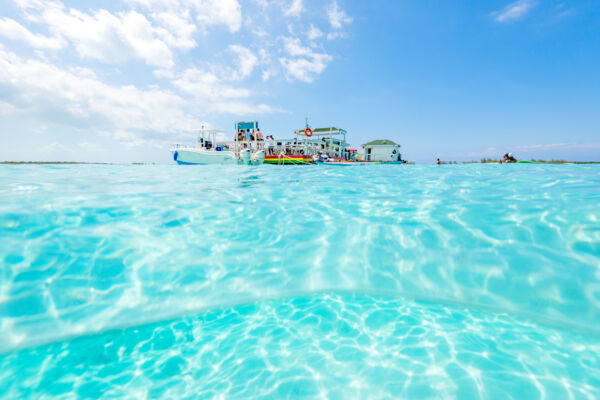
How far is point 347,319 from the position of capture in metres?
3.06

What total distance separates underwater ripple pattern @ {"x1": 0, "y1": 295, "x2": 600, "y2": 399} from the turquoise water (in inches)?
0.6

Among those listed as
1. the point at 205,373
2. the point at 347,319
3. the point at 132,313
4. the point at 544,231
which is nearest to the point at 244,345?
the point at 205,373

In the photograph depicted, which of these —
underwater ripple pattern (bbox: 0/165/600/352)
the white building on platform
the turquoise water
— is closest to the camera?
the turquoise water

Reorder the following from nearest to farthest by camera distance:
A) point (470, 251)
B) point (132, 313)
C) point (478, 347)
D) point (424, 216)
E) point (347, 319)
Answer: point (478, 347) → point (347, 319) → point (132, 313) → point (470, 251) → point (424, 216)

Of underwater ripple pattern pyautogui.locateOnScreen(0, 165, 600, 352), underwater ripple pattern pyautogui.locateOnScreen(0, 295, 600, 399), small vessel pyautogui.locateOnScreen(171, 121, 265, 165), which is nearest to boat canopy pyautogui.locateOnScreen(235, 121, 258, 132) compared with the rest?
small vessel pyautogui.locateOnScreen(171, 121, 265, 165)

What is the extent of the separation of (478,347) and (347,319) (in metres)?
1.35

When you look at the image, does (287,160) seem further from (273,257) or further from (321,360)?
(321,360)

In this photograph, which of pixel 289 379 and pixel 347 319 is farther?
pixel 347 319

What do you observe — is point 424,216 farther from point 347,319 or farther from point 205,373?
point 205,373

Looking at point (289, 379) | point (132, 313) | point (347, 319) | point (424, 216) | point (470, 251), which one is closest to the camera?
point (289, 379)

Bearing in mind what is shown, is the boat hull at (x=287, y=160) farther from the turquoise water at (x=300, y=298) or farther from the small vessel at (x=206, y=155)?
the turquoise water at (x=300, y=298)

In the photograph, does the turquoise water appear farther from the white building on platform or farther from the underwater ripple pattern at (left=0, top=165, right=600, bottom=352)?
the white building on platform

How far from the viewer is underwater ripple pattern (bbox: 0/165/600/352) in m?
3.29

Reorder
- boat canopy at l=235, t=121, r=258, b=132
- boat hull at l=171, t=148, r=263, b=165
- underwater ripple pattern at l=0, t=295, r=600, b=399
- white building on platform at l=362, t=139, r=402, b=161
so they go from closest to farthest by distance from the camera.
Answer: underwater ripple pattern at l=0, t=295, r=600, b=399, boat hull at l=171, t=148, r=263, b=165, boat canopy at l=235, t=121, r=258, b=132, white building on platform at l=362, t=139, r=402, b=161
